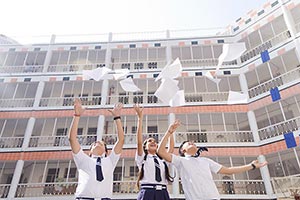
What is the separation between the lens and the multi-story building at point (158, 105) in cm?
1255

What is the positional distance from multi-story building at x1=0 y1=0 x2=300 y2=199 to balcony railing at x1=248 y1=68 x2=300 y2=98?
7 cm

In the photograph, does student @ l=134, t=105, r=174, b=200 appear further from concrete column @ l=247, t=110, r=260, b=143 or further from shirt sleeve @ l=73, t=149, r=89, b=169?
concrete column @ l=247, t=110, r=260, b=143

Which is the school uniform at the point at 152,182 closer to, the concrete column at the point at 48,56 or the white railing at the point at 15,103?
the white railing at the point at 15,103

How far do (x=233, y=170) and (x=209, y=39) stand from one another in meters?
13.8

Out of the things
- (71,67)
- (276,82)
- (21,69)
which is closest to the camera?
(276,82)

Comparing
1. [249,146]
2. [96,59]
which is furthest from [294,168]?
[96,59]

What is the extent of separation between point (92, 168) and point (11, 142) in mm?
13904

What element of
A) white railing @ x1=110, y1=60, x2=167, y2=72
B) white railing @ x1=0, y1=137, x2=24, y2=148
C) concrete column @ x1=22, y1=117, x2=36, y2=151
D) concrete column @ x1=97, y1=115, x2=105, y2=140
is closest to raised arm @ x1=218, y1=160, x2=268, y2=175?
concrete column @ x1=97, y1=115, x2=105, y2=140

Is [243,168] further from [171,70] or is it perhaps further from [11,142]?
[11,142]

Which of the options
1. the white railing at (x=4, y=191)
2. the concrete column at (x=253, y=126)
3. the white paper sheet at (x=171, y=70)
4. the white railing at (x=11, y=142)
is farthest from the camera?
the white railing at (x=11, y=142)

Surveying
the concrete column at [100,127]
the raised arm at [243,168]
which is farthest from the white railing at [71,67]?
the raised arm at [243,168]

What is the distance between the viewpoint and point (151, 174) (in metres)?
3.10

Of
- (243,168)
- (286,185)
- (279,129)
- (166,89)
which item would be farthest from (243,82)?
(243,168)

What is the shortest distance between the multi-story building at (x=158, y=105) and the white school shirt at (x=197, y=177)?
30.3 feet
